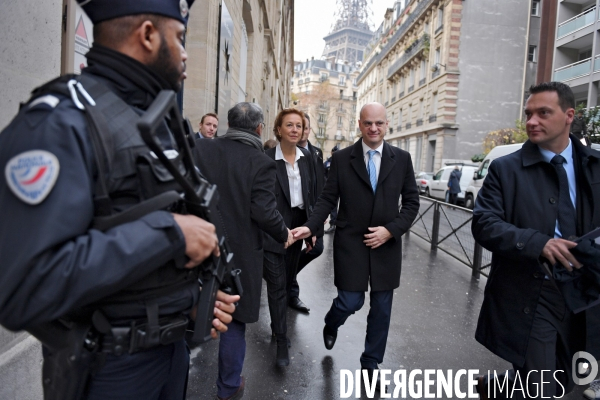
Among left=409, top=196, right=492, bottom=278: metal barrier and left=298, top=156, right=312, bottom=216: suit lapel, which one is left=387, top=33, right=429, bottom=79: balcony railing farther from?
left=298, top=156, right=312, bottom=216: suit lapel

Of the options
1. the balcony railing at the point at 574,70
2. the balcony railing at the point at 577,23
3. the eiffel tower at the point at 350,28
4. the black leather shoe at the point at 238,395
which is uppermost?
the eiffel tower at the point at 350,28

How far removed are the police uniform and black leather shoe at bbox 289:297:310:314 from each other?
3.28 metres

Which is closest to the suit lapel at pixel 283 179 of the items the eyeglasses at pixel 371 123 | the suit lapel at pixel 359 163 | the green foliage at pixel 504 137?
the suit lapel at pixel 359 163

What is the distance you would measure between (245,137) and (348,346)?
7.08 ft

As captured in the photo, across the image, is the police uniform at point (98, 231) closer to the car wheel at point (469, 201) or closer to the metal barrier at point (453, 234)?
the metal barrier at point (453, 234)

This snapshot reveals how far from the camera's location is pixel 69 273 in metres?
1.06

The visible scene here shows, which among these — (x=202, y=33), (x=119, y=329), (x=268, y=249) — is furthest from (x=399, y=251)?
(x=202, y=33)

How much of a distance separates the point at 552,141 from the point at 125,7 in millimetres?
2381

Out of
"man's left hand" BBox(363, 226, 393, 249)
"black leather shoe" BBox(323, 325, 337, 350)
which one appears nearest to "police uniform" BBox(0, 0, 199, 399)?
"man's left hand" BBox(363, 226, 393, 249)

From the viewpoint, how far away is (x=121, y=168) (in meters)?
1.21

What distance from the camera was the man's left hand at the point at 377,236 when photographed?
126 inches

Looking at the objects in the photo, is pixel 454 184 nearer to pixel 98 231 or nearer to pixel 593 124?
pixel 593 124

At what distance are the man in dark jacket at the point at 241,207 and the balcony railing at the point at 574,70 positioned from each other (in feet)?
83.6

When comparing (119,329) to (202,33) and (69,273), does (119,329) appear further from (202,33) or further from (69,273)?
(202,33)
